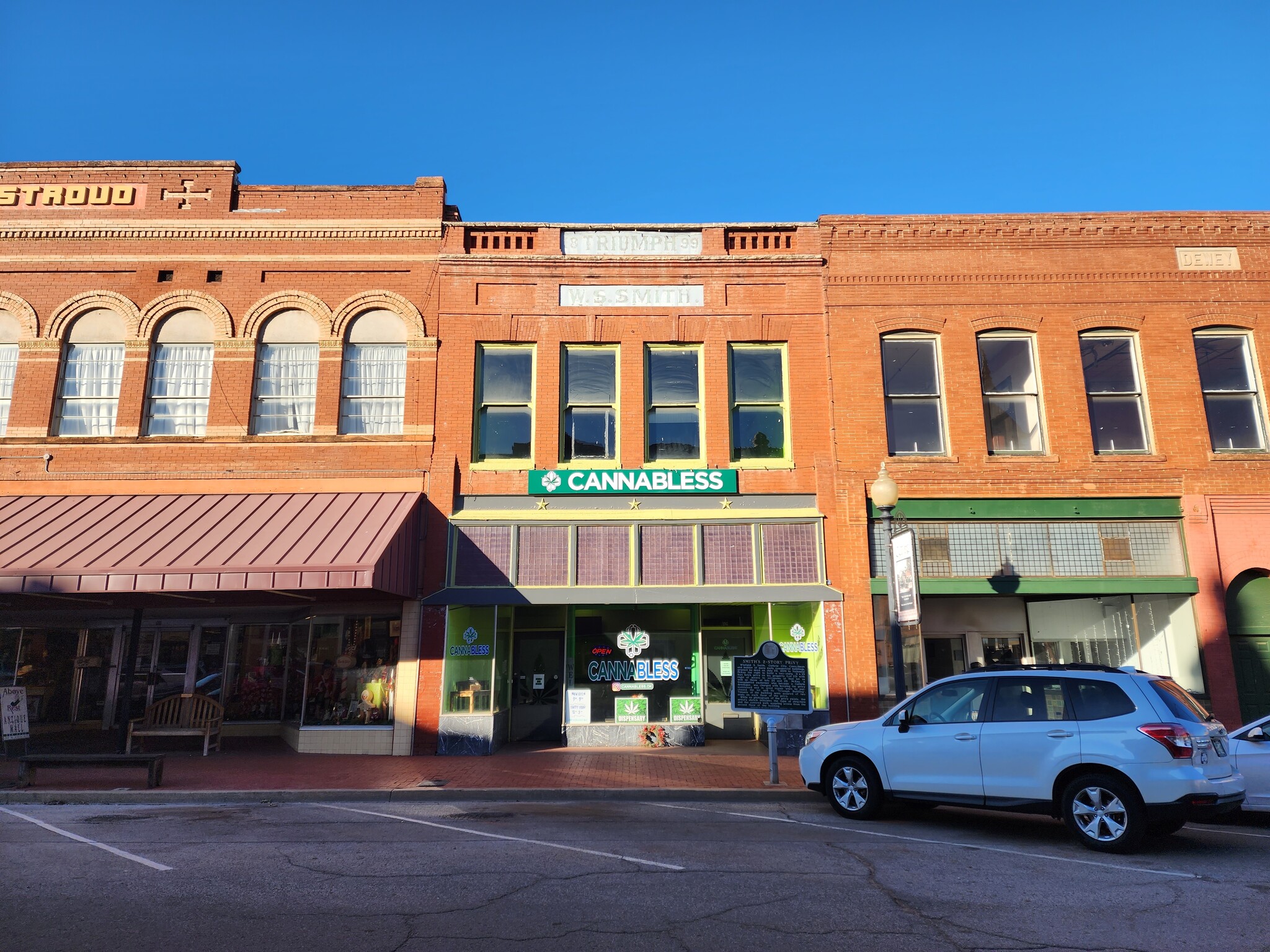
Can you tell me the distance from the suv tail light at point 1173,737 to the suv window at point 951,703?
1513 millimetres

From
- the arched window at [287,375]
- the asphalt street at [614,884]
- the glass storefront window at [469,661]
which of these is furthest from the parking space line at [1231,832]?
the arched window at [287,375]

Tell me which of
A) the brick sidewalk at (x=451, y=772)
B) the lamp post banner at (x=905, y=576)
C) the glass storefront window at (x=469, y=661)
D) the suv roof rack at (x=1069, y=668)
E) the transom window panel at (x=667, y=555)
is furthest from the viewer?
the transom window panel at (x=667, y=555)

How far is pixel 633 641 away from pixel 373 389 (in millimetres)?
6709

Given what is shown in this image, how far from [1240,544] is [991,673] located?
9.22 metres

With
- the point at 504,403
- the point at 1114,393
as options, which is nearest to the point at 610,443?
the point at 504,403

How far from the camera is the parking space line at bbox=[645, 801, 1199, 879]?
273 inches

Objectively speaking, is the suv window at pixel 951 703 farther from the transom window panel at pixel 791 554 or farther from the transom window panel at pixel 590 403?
the transom window panel at pixel 590 403

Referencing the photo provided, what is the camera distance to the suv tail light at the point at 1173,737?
741 cm

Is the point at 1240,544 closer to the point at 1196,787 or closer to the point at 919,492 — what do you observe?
the point at 919,492

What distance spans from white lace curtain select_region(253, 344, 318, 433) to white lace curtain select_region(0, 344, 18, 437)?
184 inches

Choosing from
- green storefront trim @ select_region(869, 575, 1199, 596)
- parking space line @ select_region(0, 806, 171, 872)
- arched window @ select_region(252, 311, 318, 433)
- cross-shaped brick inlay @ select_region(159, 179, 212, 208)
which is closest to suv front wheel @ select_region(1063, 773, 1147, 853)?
green storefront trim @ select_region(869, 575, 1199, 596)

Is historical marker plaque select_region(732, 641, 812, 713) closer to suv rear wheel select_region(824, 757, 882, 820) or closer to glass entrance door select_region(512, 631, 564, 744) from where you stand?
suv rear wheel select_region(824, 757, 882, 820)

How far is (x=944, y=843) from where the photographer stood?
26.3ft

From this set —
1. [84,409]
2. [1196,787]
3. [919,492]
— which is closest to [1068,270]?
[919,492]
